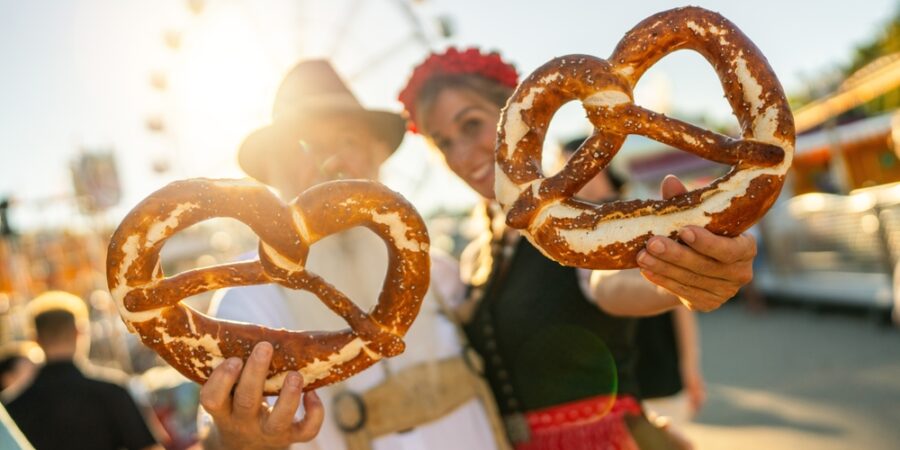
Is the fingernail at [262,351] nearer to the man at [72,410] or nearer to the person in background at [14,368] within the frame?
the man at [72,410]

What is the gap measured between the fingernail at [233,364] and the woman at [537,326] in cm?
102

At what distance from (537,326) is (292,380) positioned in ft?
3.30

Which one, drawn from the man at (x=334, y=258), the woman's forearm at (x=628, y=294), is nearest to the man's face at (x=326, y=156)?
the man at (x=334, y=258)

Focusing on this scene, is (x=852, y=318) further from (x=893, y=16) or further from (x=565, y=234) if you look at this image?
(x=893, y=16)

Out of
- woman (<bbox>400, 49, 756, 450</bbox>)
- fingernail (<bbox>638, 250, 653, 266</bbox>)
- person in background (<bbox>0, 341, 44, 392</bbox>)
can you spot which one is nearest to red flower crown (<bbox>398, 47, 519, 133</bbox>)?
woman (<bbox>400, 49, 756, 450</bbox>)

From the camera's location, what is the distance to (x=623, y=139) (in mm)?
1631

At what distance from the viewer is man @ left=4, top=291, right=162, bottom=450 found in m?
3.37

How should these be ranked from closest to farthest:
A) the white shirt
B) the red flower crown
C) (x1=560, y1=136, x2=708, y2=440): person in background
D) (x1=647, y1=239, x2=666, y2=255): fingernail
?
(x1=647, y1=239, x2=666, y2=255): fingernail < the white shirt < the red flower crown < (x1=560, y1=136, x2=708, y2=440): person in background

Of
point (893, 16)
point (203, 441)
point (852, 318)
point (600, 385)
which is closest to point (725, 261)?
point (600, 385)

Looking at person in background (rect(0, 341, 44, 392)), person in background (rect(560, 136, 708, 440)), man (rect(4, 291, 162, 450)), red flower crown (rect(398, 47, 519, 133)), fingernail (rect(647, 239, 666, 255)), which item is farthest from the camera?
person in background (rect(0, 341, 44, 392))

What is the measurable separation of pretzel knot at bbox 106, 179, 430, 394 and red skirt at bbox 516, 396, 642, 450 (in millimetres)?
843

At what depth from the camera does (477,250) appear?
9.30 feet

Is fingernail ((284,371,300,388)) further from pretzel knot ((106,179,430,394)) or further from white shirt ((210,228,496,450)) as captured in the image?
white shirt ((210,228,496,450))

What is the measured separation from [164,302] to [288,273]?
0.32 metres
